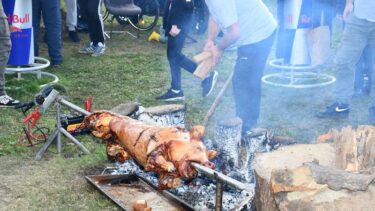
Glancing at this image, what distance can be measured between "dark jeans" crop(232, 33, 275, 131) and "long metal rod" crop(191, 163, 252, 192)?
2.27 m

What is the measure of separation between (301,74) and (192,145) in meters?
5.50

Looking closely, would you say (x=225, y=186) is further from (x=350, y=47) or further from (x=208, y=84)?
(x=208, y=84)

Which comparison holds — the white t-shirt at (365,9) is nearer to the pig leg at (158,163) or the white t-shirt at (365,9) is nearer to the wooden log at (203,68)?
the wooden log at (203,68)

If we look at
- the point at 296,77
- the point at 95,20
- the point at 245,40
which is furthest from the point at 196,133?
the point at 95,20

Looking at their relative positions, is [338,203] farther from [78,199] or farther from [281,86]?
[281,86]

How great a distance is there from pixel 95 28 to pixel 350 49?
5.07 m

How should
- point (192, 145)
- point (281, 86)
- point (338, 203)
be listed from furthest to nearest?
point (281, 86), point (192, 145), point (338, 203)

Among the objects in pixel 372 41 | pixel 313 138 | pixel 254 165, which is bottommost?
pixel 313 138

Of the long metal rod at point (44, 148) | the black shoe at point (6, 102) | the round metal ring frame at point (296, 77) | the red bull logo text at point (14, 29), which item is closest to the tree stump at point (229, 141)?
the long metal rod at point (44, 148)

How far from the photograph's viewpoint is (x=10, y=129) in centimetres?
663

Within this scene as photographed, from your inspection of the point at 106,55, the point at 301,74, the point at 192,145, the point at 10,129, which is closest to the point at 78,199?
the point at 192,145

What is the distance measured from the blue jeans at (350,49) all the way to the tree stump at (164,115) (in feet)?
7.72

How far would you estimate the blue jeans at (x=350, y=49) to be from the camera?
6.82m

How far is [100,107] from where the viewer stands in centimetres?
751
